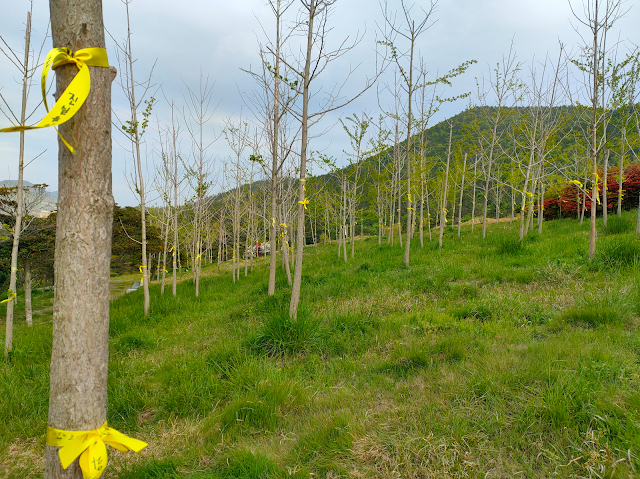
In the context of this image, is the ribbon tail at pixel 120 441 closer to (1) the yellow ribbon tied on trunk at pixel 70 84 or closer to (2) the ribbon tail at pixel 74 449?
(2) the ribbon tail at pixel 74 449

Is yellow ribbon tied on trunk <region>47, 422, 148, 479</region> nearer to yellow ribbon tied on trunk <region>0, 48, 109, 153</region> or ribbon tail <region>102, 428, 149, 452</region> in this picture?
ribbon tail <region>102, 428, 149, 452</region>

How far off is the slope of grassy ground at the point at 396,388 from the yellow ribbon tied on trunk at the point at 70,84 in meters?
2.26

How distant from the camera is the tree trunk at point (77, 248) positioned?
160 centimetres

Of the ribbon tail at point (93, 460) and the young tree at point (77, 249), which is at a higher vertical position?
the young tree at point (77, 249)

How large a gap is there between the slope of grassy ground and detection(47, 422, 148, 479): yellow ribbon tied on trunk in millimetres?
715

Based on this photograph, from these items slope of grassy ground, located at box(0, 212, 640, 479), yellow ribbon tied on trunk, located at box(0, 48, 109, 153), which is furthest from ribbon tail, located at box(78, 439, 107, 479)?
yellow ribbon tied on trunk, located at box(0, 48, 109, 153)

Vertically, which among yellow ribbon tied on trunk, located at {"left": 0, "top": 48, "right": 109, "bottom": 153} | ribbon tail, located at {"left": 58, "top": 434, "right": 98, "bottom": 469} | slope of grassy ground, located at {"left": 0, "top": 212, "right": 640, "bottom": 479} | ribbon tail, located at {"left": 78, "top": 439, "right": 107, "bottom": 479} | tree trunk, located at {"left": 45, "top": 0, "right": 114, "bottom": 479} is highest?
yellow ribbon tied on trunk, located at {"left": 0, "top": 48, "right": 109, "bottom": 153}

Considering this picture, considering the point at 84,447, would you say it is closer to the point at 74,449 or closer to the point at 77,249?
the point at 74,449

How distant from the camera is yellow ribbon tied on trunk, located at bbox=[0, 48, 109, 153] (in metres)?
1.48

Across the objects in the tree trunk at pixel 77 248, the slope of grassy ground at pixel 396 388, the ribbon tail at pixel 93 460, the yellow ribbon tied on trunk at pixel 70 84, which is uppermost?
the yellow ribbon tied on trunk at pixel 70 84

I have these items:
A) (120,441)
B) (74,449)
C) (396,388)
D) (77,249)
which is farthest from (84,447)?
(396,388)

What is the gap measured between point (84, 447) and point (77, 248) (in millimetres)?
1006

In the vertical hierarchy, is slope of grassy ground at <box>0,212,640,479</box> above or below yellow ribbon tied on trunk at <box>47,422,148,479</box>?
below

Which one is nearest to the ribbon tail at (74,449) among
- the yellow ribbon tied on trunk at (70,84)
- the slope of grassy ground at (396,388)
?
the slope of grassy ground at (396,388)
